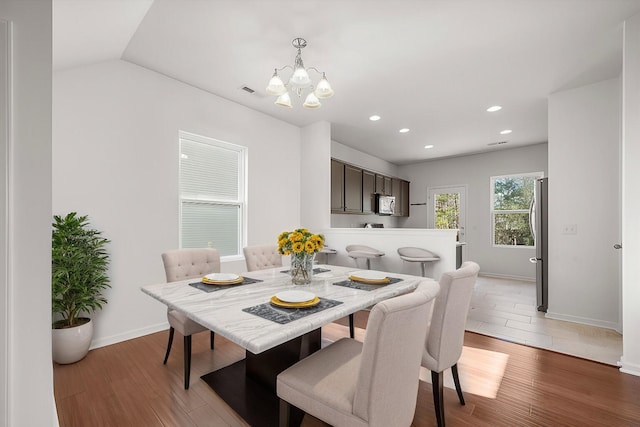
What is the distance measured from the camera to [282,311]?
1.38 meters

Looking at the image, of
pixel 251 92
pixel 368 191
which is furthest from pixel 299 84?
pixel 368 191

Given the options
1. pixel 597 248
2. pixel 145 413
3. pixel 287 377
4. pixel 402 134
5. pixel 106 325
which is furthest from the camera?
pixel 402 134

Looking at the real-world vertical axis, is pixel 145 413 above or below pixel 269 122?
below

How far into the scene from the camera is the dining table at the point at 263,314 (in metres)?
1.19

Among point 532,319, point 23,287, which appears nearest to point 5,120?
point 23,287

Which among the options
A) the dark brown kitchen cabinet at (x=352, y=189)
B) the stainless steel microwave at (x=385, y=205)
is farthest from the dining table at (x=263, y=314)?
the stainless steel microwave at (x=385, y=205)

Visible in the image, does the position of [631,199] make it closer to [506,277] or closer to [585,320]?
[585,320]

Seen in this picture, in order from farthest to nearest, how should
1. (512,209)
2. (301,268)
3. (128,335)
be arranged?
(512,209), (128,335), (301,268)

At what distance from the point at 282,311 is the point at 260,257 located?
151 centimetres

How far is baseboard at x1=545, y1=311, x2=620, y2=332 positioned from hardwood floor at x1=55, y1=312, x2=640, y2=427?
116cm

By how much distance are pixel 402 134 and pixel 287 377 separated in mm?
4650

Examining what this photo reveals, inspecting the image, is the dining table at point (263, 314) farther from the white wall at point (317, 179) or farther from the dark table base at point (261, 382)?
the white wall at point (317, 179)

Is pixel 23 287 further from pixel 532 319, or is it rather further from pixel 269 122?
pixel 532 319

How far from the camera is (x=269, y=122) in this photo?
166 inches
